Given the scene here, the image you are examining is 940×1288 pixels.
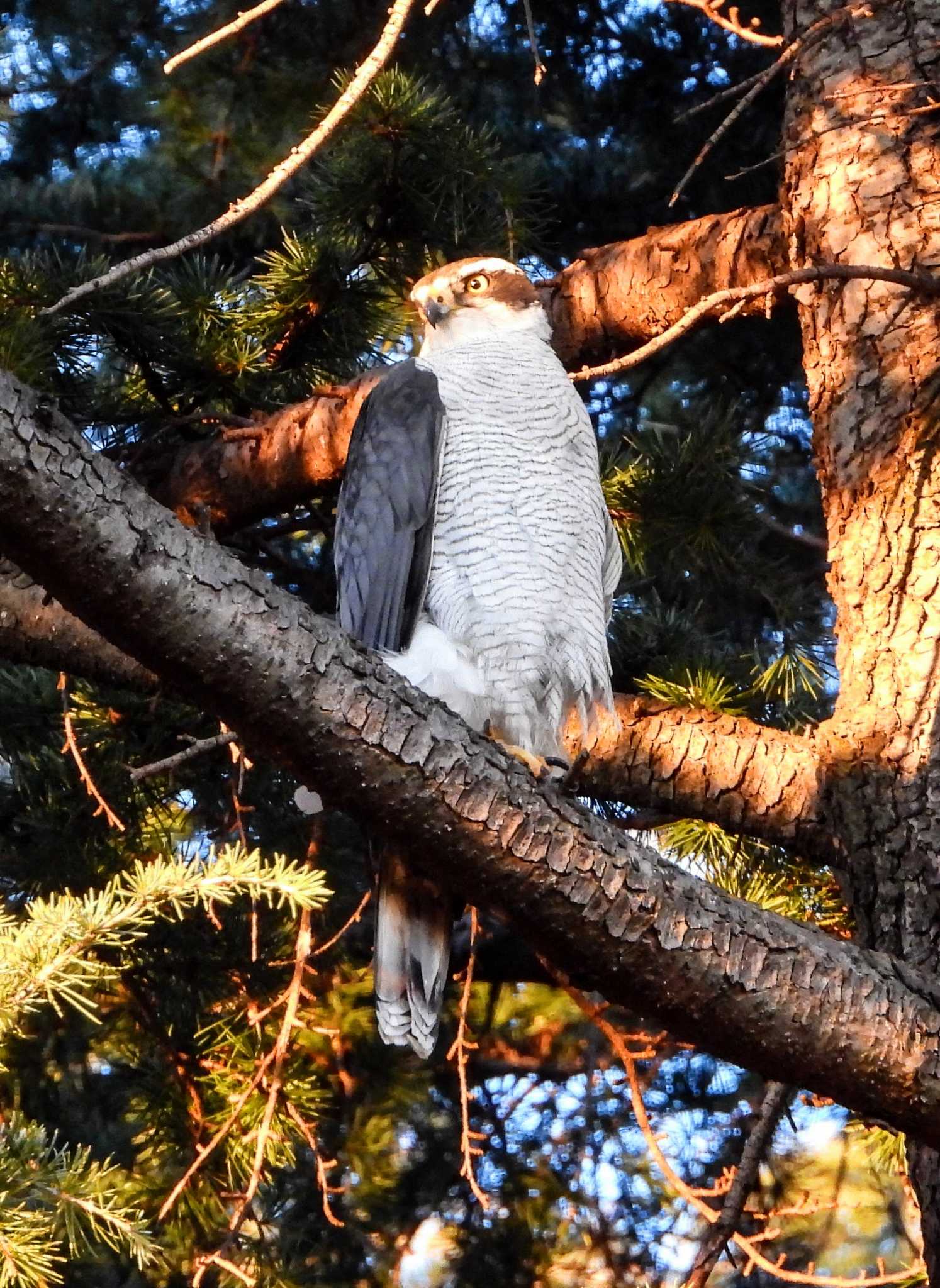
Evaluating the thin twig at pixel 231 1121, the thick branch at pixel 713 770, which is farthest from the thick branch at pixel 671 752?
the thin twig at pixel 231 1121

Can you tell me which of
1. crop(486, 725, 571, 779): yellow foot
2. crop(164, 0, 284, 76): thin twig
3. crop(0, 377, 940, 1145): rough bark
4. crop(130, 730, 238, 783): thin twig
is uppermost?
crop(164, 0, 284, 76): thin twig

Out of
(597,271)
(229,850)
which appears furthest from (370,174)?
(229,850)

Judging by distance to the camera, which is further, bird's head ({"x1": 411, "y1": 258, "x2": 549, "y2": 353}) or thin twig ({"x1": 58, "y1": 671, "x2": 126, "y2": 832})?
bird's head ({"x1": 411, "y1": 258, "x2": 549, "y2": 353})

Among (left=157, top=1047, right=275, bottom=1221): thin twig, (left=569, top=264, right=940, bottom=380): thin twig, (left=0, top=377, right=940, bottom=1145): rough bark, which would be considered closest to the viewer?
(left=0, top=377, right=940, bottom=1145): rough bark

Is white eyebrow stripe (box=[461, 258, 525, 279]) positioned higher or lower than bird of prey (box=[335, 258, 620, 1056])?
higher

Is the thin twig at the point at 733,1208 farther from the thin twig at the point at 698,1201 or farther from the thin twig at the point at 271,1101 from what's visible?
the thin twig at the point at 271,1101

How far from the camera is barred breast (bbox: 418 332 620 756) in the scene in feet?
9.41

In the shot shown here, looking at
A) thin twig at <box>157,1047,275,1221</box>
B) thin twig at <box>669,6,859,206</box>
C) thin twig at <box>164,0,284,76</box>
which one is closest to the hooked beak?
thin twig at <box>669,6,859,206</box>

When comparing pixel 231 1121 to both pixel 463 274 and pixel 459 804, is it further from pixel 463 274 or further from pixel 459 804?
pixel 463 274

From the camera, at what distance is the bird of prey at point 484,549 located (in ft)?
9.43

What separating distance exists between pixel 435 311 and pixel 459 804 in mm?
1925

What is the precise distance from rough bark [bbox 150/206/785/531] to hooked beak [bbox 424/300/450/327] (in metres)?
0.26

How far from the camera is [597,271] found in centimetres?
344

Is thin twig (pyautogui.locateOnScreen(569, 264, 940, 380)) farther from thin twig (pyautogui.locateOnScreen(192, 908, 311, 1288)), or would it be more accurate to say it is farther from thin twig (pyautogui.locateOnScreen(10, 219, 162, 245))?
thin twig (pyautogui.locateOnScreen(10, 219, 162, 245))
